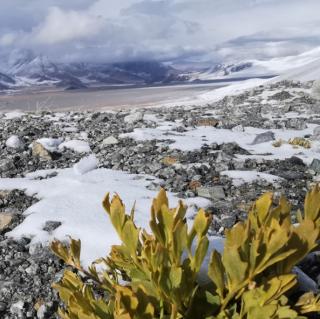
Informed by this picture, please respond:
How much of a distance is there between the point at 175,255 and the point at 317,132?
260 inches

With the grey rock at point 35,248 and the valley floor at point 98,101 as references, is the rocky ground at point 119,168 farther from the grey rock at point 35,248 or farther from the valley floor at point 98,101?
the valley floor at point 98,101

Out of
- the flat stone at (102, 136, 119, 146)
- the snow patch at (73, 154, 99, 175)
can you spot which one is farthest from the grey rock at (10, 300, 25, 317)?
the flat stone at (102, 136, 119, 146)

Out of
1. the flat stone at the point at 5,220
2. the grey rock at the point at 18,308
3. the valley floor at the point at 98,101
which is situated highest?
the valley floor at the point at 98,101

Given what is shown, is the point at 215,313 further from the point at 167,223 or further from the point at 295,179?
the point at 295,179

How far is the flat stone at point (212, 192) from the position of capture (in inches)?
181

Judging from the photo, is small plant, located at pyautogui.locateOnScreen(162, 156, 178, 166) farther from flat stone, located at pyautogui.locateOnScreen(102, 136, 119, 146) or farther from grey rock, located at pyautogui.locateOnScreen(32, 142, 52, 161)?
grey rock, located at pyautogui.locateOnScreen(32, 142, 52, 161)

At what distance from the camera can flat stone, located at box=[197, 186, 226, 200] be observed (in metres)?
4.59

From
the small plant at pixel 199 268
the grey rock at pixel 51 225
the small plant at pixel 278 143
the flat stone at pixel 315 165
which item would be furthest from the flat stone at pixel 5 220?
the small plant at pixel 278 143

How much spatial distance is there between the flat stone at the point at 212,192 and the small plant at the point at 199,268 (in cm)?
227

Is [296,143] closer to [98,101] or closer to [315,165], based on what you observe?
[315,165]

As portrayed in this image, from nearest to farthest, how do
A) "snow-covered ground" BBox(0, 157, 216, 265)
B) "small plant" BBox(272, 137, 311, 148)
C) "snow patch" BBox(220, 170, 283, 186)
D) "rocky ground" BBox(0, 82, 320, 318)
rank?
"rocky ground" BBox(0, 82, 320, 318) → "snow-covered ground" BBox(0, 157, 216, 265) → "snow patch" BBox(220, 170, 283, 186) → "small plant" BBox(272, 137, 311, 148)

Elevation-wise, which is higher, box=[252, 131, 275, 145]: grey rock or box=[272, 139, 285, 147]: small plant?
box=[252, 131, 275, 145]: grey rock

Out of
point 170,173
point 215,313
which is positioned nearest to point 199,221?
point 215,313

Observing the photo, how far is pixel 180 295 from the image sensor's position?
2.05 meters
